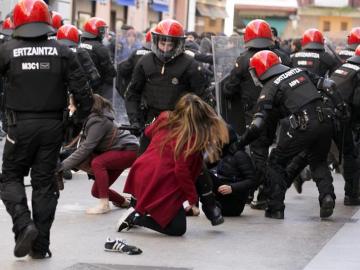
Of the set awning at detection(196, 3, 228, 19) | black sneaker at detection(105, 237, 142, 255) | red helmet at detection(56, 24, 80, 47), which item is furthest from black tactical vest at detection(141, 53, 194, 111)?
awning at detection(196, 3, 228, 19)

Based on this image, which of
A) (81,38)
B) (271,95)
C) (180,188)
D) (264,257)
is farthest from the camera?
(81,38)

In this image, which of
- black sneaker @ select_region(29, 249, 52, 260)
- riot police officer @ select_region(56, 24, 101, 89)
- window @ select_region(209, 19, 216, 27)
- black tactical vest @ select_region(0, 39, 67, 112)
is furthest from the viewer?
window @ select_region(209, 19, 216, 27)

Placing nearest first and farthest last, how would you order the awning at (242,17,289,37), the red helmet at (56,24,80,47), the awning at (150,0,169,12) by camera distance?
the red helmet at (56,24,80,47), the awning at (150,0,169,12), the awning at (242,17,289,37)

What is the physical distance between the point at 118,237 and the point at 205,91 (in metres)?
2.04

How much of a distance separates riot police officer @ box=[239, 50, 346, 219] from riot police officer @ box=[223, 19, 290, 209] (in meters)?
0.54

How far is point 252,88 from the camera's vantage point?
10.8 m

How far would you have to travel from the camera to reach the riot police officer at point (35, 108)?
24.1ft

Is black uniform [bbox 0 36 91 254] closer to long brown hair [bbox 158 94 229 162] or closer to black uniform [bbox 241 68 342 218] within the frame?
long brown hair [bbox 158 94 229 162]

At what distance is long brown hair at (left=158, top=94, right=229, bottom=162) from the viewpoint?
8484 millimetres

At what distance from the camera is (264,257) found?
26.3 feet

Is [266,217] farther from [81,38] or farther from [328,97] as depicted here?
[81,38]

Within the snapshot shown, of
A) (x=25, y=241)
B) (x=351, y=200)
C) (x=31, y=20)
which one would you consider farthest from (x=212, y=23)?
(x=25, y=241)

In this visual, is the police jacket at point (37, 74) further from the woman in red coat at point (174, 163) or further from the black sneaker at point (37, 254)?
the woman in red coat at point (174, 163)

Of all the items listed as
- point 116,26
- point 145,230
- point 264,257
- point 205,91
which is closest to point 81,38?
→ point 205,91
